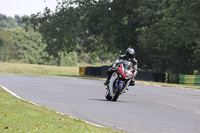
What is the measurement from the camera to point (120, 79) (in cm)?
1496

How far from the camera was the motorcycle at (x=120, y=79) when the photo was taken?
14789mm

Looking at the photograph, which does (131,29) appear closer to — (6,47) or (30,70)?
(30,70)

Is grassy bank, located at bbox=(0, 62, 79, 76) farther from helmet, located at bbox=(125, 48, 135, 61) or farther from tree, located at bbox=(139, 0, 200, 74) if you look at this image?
helmet, located at bbox=(125, 48, 135, 61)

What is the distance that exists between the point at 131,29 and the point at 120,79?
3763cm

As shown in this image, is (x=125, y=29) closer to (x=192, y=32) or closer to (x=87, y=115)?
(x=192, y=32)

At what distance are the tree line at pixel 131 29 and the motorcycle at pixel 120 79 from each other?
26717 mm

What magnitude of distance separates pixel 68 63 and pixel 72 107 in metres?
121

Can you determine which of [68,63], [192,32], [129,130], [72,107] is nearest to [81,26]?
[192,32]

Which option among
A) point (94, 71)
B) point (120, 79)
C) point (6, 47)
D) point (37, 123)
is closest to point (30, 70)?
A: point (94, 71)

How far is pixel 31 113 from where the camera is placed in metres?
9.96

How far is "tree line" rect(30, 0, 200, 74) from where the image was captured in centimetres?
4366

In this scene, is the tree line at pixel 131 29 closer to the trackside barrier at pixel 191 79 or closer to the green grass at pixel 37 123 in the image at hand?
the trackside barrier at pixel 191 79

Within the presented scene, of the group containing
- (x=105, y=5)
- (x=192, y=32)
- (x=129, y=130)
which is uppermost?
(x=105, y=5)

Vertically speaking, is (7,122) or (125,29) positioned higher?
(125,29)
